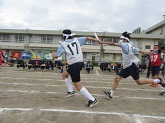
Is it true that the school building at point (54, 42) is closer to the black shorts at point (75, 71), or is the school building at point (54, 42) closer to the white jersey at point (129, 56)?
the white jersey at point (129, 56)

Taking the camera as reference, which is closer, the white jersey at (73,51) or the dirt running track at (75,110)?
the dirt running track at (75,110)

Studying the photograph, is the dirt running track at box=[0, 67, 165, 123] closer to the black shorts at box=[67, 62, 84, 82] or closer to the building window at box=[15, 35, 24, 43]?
the black shorts at box=[67, 62, 84, 82]

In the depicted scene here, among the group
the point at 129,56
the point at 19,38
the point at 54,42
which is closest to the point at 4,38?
the point at 19,38

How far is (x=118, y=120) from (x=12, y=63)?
23.9 m

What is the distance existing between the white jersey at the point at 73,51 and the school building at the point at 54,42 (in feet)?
135

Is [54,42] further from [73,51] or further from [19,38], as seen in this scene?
[73,51]

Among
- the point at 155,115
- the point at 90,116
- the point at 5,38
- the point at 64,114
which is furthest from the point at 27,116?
the point at 5,38

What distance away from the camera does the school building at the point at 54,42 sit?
4725 centimetres

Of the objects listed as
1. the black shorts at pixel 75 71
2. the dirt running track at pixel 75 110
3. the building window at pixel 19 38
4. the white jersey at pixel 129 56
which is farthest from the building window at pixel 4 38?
the black shorts at pixel 75 71

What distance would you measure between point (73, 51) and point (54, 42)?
43751 mm

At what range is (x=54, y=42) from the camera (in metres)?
48.8

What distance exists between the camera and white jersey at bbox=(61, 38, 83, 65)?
5633 mm

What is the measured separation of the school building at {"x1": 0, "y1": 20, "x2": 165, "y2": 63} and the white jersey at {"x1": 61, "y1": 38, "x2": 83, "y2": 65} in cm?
4104

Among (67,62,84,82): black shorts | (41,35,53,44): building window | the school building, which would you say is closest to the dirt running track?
(67,62,84,82): black shorts
